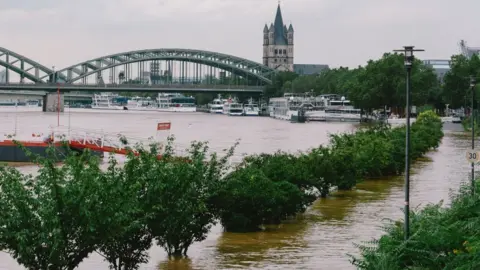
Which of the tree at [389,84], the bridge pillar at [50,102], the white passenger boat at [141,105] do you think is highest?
the tree at [389,84]

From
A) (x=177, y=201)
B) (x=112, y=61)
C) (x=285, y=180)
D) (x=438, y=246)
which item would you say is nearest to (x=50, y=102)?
(x=112, y=61)

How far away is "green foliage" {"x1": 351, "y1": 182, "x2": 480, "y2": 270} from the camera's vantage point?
377 inches

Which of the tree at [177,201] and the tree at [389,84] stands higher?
the tree at [389,84]

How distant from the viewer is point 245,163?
2081 centimetres

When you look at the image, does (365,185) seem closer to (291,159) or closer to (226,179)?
(291,159)

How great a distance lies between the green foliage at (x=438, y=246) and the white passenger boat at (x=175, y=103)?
140574 millimetres

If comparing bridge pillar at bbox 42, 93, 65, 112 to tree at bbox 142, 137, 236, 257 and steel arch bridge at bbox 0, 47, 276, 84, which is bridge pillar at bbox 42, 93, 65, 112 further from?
tree at bbox 142, 137, 236, 257

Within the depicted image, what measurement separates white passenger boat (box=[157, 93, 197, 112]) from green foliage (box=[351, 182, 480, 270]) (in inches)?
5534

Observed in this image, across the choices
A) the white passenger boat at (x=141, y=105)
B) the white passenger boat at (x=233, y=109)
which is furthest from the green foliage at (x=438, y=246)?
the white passenger boat at (x=141, y=105)

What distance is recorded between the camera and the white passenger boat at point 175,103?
15412 cm

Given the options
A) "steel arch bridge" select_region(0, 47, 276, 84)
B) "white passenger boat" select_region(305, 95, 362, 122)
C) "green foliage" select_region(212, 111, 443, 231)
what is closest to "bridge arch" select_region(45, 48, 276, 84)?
"steel arch bridge" select_region(0, 47, 276, 84)

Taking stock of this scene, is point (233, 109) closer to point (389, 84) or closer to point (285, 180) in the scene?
point (389, 84)

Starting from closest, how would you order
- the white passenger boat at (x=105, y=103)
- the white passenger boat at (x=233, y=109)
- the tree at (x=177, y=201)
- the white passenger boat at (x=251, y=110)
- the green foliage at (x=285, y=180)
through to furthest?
1. the tree at (x=177, y=201)
2. the green foliage at (x=285, y=180)
3. the white passenger boat at (x=251, y=110)
4. the white passenger boat at (x=233, y=109)
5. the white passenger boat at (x=105, y=103)

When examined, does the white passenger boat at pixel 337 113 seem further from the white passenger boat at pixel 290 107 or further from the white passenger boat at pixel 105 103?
the white passenger boat at pixel 105 103
